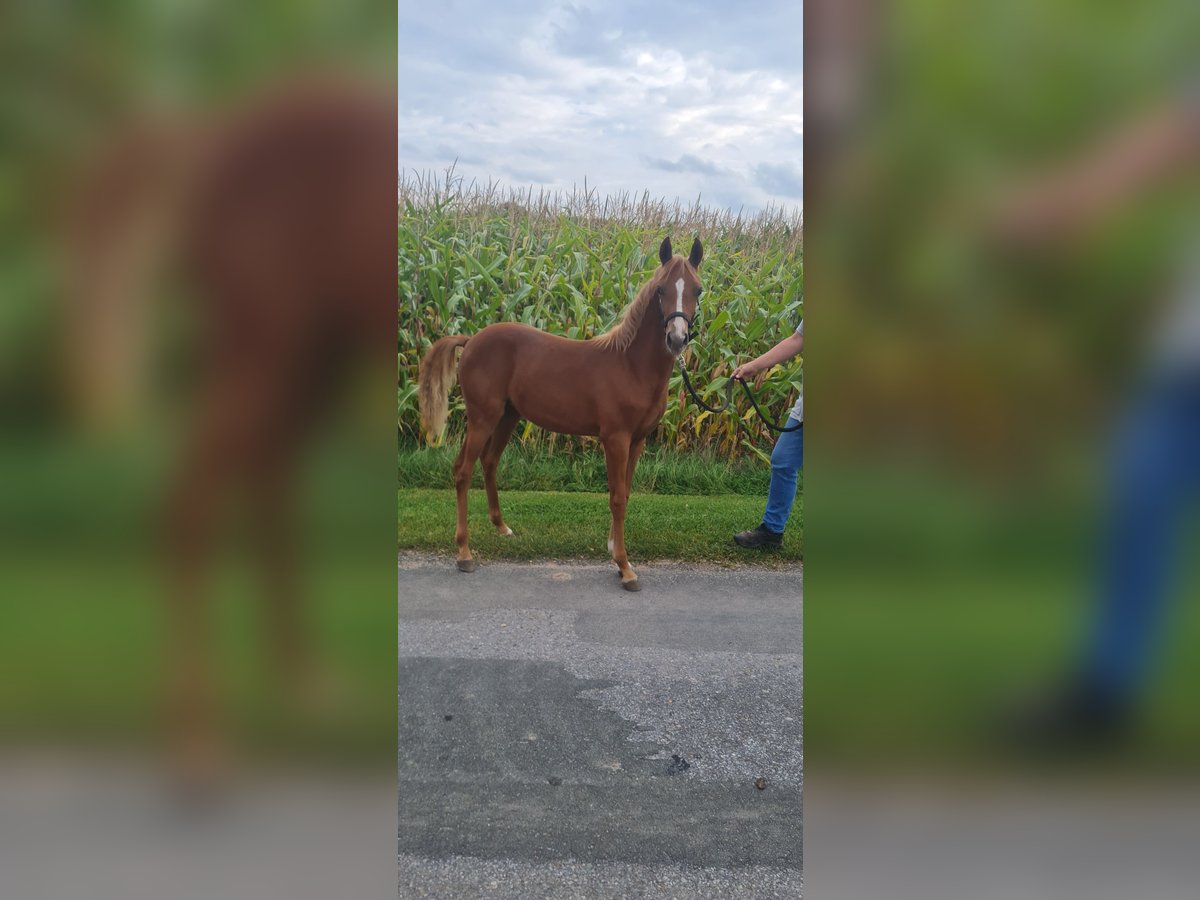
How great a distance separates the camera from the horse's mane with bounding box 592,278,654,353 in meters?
2.43

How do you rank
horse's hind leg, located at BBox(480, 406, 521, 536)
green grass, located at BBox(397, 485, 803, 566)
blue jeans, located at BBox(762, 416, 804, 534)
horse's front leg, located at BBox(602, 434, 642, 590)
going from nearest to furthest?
1. horse's front leg, located at BBox(602, 434, 642, 590)
2. blue jeans, located at BBox(762, 416, 804, 534)
3. horse's hind leg, located at BBox(480, 406, 521, 536)
4. green grass, located at BBox(397, 485, 803, 566)

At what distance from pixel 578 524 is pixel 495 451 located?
47cm

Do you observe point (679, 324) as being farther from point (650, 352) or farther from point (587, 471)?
point (587, 471)

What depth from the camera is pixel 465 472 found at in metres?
2.92
